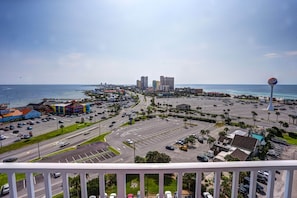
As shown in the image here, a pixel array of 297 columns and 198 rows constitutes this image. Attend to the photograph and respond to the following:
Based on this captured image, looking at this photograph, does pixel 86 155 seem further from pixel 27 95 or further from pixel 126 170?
pixel 27 95

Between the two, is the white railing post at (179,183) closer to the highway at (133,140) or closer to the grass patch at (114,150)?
the highway at (133,140)

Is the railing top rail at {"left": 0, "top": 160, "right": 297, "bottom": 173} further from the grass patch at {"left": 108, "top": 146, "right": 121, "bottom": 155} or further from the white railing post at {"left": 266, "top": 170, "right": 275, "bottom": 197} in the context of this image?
the grass patch at {"left": 108, "top": 146, "right": 121, "bottom": 155}

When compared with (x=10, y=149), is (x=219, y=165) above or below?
above

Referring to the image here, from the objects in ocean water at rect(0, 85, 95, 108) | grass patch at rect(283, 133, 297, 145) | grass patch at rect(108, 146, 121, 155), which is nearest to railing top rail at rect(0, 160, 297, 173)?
grass patch at rect(108, 146, 121, 155)

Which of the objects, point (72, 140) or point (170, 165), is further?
point (72, 140)

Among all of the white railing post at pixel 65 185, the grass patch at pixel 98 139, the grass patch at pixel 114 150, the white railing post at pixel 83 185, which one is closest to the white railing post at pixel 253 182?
the white railing post at pixel 83 185

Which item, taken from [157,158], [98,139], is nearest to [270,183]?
[157,158]

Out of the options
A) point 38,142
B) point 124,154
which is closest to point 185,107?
point 124,154

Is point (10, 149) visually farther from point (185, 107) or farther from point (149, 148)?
point (185, 107)

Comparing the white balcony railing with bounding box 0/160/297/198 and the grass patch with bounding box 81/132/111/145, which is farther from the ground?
the white balcony railing with bounding box 0/160/297/198

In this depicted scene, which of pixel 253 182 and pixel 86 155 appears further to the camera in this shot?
pixel 86 155

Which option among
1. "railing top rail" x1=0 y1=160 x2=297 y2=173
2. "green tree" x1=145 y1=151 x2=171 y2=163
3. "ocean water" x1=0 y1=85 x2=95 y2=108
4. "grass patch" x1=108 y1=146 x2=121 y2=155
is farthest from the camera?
"ocean water" x1=0 y1=85 x2=95 y2=108
